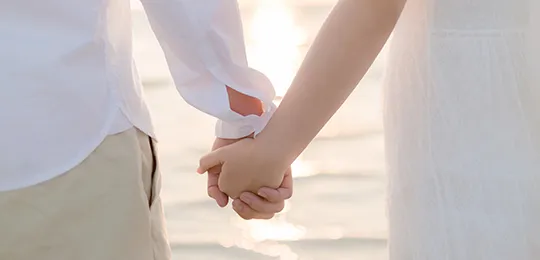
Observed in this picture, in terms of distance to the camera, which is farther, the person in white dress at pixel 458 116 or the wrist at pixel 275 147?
the wrist at pixel 275 147

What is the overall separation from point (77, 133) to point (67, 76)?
0.16ft

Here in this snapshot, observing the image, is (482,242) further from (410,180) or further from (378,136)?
(378,136)

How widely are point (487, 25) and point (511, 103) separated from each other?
Result: 0.23ft

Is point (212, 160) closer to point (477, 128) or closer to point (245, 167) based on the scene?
point (245, 167)

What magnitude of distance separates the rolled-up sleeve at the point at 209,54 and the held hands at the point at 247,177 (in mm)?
29

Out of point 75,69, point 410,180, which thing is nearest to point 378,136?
point 410,180

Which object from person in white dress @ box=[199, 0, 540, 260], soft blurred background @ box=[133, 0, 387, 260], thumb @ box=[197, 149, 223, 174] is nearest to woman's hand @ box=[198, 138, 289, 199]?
thumb @ box=[197, 149, 223, 174]

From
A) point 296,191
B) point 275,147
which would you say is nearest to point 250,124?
point 275,147

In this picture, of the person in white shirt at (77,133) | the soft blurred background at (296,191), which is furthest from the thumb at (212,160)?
the soft blurred background at (296,191)

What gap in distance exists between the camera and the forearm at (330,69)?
88 cm

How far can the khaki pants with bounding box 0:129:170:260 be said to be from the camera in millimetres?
778

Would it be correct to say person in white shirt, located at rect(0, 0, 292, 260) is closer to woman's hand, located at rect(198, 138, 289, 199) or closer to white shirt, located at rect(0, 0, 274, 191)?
white shirt, located at rect(0, 0, 274, 191)

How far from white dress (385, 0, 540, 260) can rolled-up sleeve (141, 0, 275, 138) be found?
0.17m

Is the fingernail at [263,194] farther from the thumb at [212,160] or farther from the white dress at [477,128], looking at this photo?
the white dress at [477,128]
